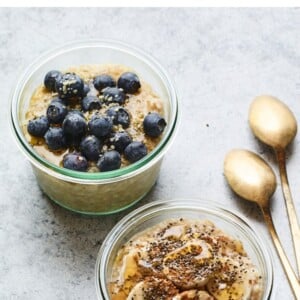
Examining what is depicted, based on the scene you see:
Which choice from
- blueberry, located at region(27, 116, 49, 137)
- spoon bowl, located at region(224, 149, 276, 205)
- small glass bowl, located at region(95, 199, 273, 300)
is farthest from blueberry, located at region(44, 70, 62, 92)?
spoon bowl, located at region(224, 149, 276, 205)

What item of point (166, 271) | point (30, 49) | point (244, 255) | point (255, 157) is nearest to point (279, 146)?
point (255, 157)

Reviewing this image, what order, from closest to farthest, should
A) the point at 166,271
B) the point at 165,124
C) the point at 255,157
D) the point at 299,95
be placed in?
the point at 166,271 < the point at 165,124 < the point at 255,157 < the point at 299,95

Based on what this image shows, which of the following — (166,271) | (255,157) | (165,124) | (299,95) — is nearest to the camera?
(166,271)

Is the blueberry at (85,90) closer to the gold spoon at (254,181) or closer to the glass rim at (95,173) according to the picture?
the glass rim at (95,173)

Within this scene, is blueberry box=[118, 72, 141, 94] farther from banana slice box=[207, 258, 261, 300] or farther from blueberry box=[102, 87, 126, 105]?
banana slice box=[207, 258, 261, 300]

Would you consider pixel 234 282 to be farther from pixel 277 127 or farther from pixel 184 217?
pixel 277 127

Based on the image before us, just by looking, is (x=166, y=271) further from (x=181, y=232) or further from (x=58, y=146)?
(x=58, y=146)

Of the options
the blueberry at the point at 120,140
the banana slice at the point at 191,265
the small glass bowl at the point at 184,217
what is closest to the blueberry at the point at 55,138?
the blueberry at the point at 120,140
